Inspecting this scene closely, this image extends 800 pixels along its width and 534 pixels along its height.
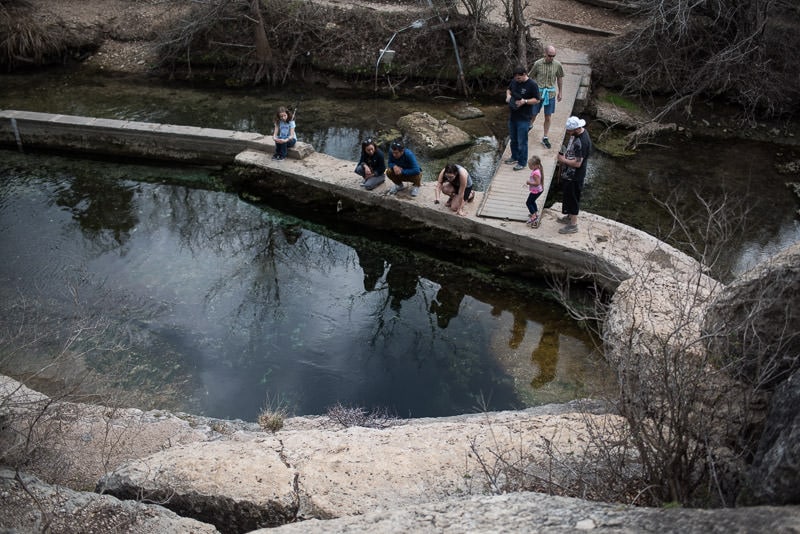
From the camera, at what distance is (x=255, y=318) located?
9289 mm

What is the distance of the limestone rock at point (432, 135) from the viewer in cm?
1323

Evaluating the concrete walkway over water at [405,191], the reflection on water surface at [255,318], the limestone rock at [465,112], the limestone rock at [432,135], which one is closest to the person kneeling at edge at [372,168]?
the concrete walkway over water at [405,191]

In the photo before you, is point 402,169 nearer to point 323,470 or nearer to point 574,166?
point 574,166

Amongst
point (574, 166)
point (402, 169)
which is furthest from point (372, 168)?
point (574, 166)

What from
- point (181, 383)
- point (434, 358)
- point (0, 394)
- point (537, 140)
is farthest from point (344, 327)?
point (537, 140)

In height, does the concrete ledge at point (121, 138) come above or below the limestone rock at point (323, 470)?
above

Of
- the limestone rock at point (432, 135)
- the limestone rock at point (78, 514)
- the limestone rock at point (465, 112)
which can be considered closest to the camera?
the limestone rock at point (78, 514)

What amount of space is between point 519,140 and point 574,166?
6.66 ft

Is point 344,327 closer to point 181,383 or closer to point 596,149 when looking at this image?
point 181,383

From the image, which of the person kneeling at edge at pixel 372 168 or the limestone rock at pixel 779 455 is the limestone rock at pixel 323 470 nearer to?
the limestone rock at pixel 779 455

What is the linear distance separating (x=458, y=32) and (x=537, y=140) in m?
4.87

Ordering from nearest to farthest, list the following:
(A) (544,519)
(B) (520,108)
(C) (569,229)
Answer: (A) (544,519), (C) (569,229), (B) (520,108)

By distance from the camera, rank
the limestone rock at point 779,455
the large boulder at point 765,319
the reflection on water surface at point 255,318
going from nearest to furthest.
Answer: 1. the limestone rock at point 779,455
2. the large boulder at point 765,319
3. the reflection on water surface at point 255,318

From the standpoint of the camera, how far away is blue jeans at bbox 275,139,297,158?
1209cm
